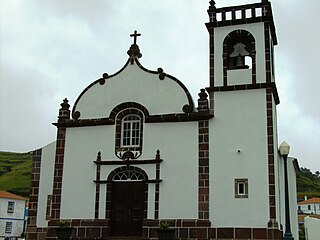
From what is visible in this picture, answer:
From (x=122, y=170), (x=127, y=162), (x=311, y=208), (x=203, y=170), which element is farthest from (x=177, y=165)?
(x=311, y=208)

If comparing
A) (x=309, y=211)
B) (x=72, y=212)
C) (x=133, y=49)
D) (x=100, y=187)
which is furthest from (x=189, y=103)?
(x=309, y=211)

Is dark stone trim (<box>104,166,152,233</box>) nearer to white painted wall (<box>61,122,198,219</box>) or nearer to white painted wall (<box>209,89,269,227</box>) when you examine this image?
white painted wall (<box>61,122,198,219</box>)

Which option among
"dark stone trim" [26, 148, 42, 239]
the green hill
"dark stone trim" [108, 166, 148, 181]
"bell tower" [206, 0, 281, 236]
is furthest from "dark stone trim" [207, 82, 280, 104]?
the green hill

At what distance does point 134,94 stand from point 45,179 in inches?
196

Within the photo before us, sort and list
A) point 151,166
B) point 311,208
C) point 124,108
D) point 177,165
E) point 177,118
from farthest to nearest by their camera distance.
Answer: point 311,208
point 124,108
point 177,118
point 151,166
point 177,165

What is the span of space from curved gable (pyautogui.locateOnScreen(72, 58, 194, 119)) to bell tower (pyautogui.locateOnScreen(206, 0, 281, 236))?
1.41 m

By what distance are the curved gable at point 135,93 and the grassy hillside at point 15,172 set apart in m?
64.2

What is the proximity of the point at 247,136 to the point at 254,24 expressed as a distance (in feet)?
14.6

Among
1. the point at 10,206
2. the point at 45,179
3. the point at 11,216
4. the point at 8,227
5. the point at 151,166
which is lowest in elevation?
the point at 8,227

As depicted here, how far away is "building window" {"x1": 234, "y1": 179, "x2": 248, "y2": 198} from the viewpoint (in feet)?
59.9

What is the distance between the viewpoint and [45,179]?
2080 cm

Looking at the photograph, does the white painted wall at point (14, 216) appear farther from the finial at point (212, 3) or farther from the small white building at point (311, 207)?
the small white building at point (311, 207)

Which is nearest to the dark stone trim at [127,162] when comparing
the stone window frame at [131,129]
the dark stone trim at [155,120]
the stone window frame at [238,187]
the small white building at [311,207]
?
the stone window frame at [131,129]

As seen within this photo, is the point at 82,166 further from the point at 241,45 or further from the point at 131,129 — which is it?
the point at 241,45
